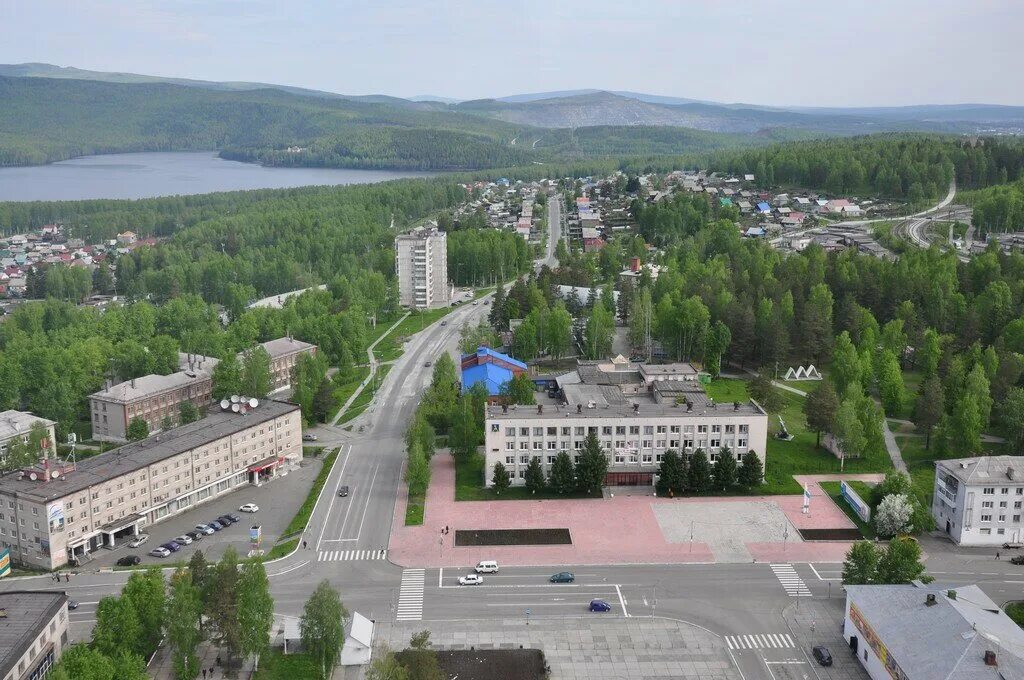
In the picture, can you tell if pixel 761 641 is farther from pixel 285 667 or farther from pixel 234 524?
pixel 234 524

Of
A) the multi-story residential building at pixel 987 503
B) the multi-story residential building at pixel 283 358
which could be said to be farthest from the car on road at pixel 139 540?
the multi-story residential building at pixel 987 503

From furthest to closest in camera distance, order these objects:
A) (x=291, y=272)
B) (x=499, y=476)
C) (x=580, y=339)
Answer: (x=291, y=272)
(x=580, y=339)
(x=499, y=476)

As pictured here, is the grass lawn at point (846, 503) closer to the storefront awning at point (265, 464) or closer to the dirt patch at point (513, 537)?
the dirt patch at point (513, 537)

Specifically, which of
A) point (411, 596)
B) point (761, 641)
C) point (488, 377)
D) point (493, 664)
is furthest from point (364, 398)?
point (761, 641)

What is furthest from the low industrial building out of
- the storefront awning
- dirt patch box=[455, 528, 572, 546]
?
the storefront awning

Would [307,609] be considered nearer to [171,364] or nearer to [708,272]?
[171,364]

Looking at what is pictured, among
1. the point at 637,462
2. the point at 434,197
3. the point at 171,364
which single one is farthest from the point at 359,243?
the point at 637,462

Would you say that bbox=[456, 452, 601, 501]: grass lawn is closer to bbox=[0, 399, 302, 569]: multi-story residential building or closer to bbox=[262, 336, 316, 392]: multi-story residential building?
bbox=[0, 399, 302, 569]: multi-story residential building
